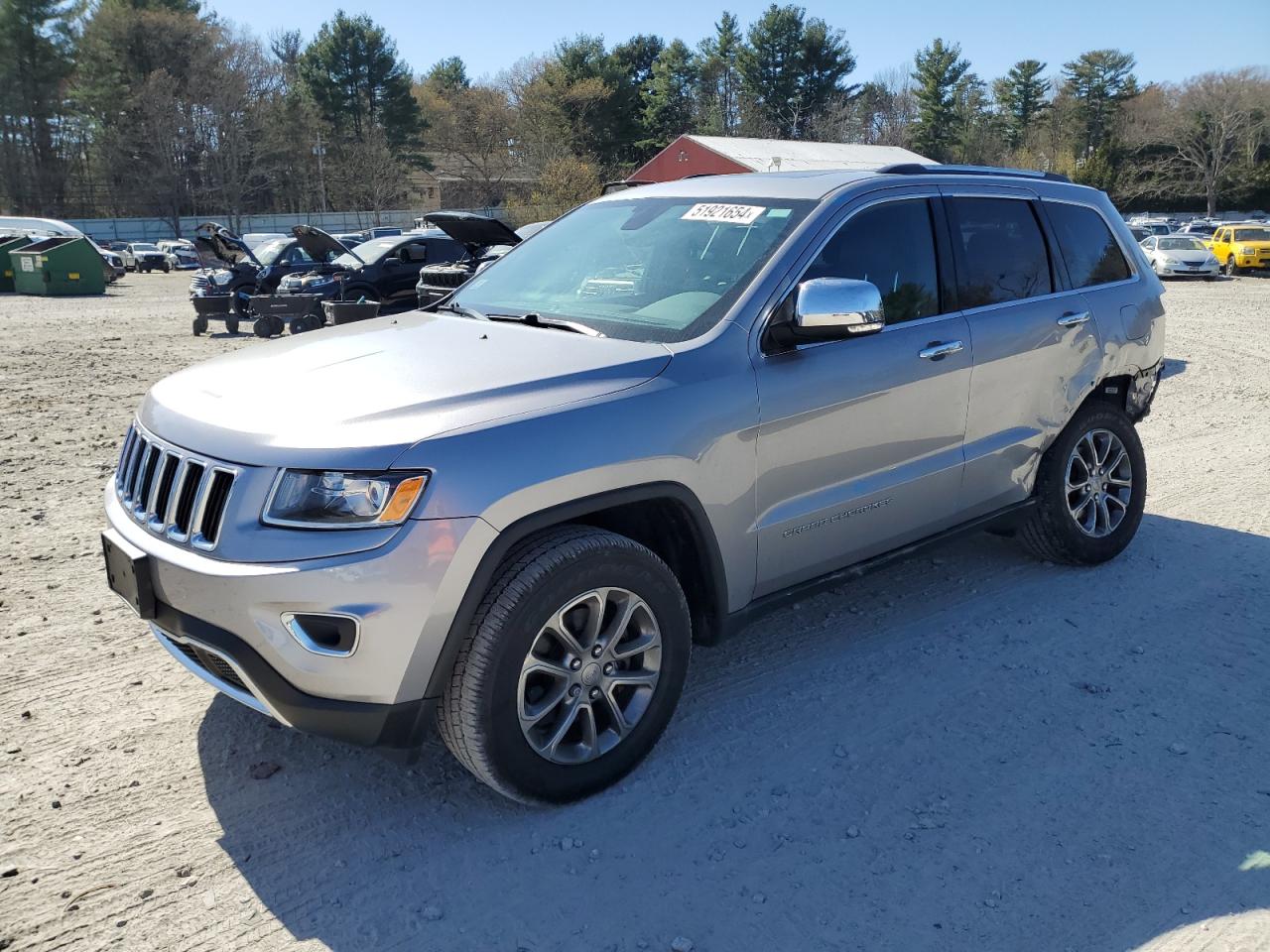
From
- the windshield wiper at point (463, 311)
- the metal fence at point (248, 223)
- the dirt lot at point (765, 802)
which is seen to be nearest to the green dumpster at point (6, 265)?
the dirt lot at point (765, 802)

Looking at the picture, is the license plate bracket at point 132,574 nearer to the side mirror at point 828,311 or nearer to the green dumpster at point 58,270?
the side mirror at point 828,311

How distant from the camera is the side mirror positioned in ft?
11.0

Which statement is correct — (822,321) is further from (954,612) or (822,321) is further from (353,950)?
(353,950)

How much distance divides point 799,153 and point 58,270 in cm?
2724

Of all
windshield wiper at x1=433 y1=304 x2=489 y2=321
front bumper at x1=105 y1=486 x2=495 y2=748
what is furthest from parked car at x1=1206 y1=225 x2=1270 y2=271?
front bumper at x1=105 y1=486 x2=495 y2=748

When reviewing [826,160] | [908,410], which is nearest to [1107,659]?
[908,410]

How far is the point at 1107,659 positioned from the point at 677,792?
6.78ft

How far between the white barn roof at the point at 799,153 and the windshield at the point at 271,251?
763 inches

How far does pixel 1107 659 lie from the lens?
407 cm

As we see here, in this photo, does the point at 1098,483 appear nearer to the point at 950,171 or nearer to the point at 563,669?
the point at 950,171

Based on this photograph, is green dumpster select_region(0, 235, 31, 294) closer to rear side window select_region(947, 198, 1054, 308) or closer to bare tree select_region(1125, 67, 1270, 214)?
rear side window select_region(947, 198, 1054, 308)

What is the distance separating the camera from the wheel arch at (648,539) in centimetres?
270

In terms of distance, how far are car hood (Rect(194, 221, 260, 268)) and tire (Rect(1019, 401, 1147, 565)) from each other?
17.0 meters

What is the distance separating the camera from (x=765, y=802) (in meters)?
3.09
